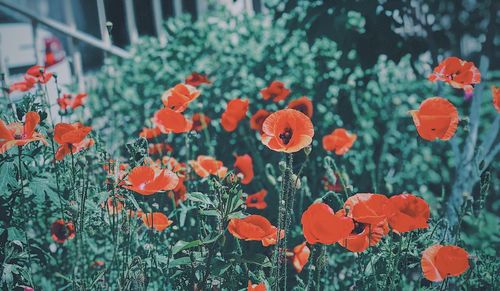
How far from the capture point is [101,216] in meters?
1.46

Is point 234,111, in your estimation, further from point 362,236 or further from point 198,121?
point 362,236

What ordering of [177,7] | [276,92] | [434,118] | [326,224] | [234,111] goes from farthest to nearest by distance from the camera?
[177,7] < [276,92] < [234,111] < [434,118] < [326,224]

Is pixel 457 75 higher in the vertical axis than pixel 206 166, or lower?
higher

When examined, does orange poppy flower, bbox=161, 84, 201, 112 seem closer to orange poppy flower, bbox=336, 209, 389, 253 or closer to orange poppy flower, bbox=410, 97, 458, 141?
orange poppy flower, bbox=336, 209, 389, 253

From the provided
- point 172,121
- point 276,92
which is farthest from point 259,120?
point 172,121

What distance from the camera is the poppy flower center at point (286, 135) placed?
1363 millimetres

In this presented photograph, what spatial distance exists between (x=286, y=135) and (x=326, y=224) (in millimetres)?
314

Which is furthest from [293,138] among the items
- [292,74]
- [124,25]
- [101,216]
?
[124,25]

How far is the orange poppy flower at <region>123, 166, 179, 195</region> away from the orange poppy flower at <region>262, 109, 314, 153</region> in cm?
30

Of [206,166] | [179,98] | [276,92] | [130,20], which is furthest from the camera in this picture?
[130,20]

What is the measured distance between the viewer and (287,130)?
1.36 metres

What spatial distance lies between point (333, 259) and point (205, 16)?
261 centimetres

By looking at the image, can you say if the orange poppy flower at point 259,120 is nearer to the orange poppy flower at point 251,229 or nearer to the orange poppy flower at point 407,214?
the orange poppy flower at point 251,229

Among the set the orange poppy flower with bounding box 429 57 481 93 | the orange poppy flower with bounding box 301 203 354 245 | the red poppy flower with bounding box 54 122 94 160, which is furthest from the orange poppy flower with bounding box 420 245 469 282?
the red poppy flower with bounding box 54 122 94 160
